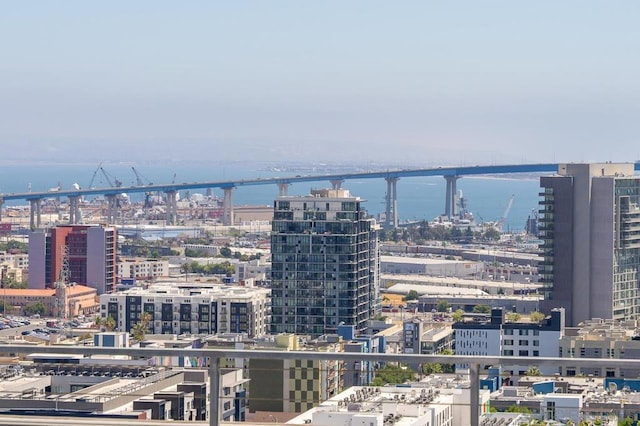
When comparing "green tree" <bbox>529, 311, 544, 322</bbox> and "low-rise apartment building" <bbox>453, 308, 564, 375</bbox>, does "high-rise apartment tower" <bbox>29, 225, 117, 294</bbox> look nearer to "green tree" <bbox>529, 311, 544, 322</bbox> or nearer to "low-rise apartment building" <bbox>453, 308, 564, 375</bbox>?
"green tree" <bbox>529, 311, 544, 322</bbox>

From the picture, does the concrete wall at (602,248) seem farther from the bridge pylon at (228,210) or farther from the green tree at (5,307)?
the bridge pylon at (228,210)

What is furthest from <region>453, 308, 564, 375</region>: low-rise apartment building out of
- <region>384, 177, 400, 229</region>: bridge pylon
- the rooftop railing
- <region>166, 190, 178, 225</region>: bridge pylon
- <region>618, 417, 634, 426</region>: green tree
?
<region>166, 190, 178, 225</region>: bridge pylon

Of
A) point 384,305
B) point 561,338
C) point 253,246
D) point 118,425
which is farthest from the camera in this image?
point 253,246

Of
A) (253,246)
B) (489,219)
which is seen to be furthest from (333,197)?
(489,219)

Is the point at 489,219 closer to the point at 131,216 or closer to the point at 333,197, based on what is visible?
the point at 131,216

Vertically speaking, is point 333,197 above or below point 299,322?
above

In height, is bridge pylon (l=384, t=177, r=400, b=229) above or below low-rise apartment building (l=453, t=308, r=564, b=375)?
above
